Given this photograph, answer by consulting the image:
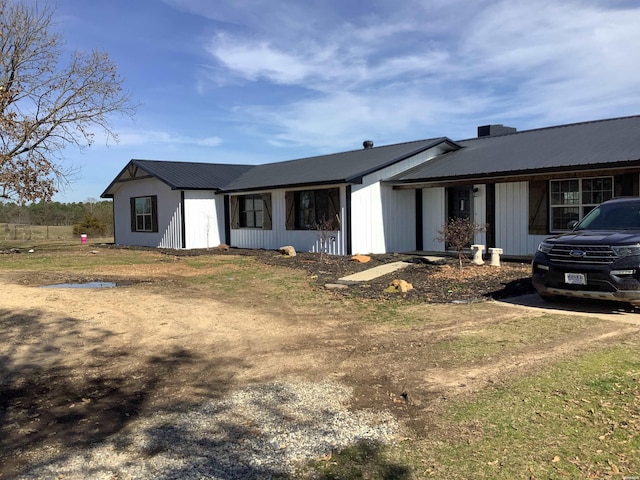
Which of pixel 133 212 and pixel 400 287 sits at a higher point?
pixel 133 212

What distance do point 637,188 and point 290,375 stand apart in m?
10.9

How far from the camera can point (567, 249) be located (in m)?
8.04

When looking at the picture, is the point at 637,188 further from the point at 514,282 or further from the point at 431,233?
the point at 431,233

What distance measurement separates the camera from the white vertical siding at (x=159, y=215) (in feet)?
79.0

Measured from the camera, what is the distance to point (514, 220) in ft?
49.6

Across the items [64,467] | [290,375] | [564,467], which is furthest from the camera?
[290,375]

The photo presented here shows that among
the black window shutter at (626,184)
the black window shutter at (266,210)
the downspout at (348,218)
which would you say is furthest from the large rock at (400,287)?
the black window shutter at (266,210)

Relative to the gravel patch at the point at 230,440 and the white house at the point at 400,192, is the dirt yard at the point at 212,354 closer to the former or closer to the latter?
the gravel patch at the point at 230,440

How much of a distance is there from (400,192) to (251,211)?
760 centimetres

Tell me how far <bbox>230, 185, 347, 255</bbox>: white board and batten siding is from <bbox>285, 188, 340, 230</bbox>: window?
0.22 meters

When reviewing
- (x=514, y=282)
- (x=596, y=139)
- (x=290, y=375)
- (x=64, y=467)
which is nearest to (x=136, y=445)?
(x=64, y=467)

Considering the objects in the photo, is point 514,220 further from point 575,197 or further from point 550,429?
point 550,429

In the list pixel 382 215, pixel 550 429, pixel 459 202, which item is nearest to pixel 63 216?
pixel 382 215

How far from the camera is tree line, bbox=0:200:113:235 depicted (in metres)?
38.2
